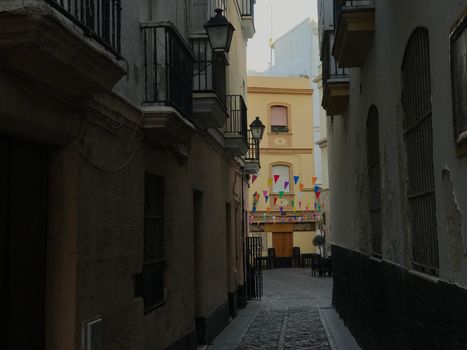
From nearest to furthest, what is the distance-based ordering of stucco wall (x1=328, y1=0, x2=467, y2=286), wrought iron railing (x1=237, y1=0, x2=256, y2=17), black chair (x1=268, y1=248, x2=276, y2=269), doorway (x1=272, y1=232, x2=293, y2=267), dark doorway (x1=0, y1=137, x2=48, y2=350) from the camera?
1. stucco wall (x1=328, y1=0, x2=467, y2=286)
2. dark doorway (x1=0, y1=137, x2=48, y2=350)
3. wrought iron railing (x1=237, y1=0, x2=256, y2=17)
4. black chair (x1=268, y1=248, x2=276, y2=269)
5. doorway (x1=272, y1=232, x2=293, y2=267)

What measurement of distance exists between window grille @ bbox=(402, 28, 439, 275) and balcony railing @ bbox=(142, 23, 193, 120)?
2.73 m

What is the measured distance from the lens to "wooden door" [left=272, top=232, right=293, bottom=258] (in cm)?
3744

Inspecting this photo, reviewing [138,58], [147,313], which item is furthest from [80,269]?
[138,58]

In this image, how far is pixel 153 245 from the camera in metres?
7.80

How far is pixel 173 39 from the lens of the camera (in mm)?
7586

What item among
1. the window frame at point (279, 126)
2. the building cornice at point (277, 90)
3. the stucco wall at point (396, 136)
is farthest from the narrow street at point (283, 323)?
the building cornice at point (277, 90)

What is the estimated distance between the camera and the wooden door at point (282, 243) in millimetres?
37438

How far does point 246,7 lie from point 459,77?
1481 centimetres

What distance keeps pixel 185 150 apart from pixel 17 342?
188 inches

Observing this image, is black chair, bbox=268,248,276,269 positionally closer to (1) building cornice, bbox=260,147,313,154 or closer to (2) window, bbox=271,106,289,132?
(1) building cornice, bbox=260,147,313,154

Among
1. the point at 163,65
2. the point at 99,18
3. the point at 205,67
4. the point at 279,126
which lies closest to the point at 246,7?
the point at 205,67

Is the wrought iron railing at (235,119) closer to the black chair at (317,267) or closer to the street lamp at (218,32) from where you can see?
the street lamp at (218,32)

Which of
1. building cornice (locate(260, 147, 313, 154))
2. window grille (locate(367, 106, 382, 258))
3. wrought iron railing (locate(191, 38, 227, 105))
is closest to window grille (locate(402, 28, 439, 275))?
window grille (locate(367, 106, 382, 258))

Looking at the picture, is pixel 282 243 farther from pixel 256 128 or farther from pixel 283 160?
pixel 256 128
